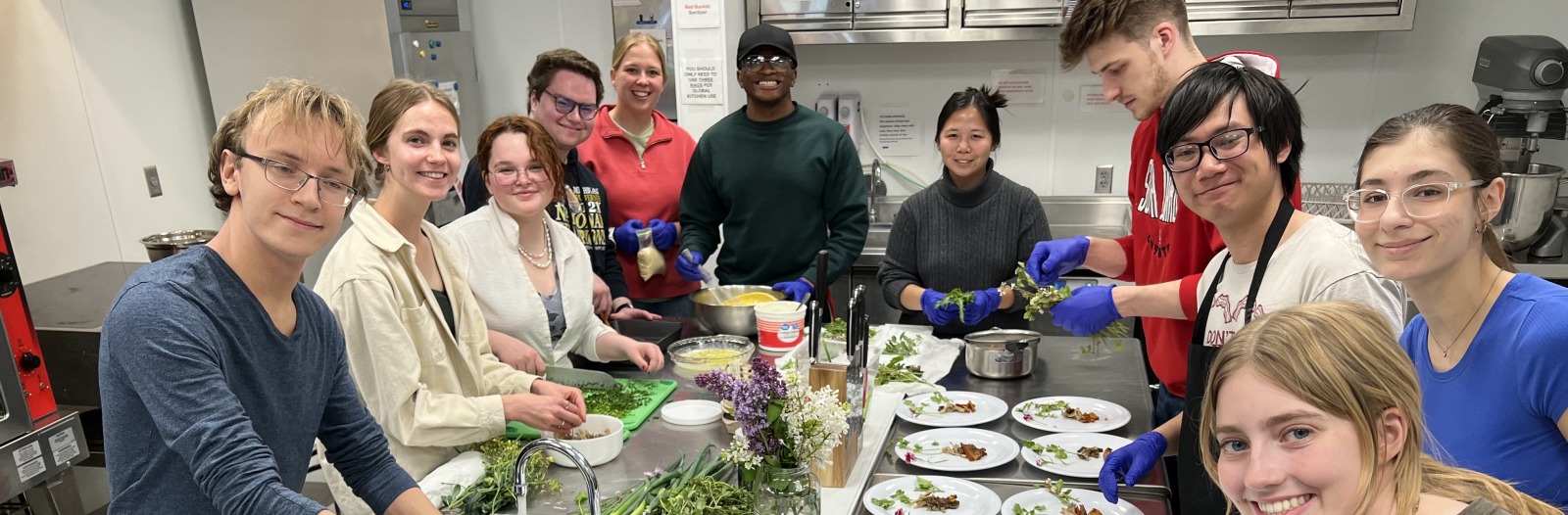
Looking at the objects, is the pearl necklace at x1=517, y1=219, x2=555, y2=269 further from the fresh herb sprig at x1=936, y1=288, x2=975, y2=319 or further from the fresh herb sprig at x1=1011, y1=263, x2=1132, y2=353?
the fresh herb sprig at x1=1011, y1=263, x2=1132, y2=353

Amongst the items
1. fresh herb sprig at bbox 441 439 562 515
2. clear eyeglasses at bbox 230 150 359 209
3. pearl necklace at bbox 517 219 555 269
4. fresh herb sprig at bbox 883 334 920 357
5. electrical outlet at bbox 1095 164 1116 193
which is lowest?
fresh herb sprig at bbox 883 334 920 357

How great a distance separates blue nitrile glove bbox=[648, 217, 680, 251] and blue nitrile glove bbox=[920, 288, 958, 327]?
114cm

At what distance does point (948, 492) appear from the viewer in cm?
179

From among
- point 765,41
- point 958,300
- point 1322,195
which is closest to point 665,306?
point 765,41

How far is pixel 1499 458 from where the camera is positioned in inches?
53.6

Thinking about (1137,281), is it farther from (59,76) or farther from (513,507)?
(59,76)

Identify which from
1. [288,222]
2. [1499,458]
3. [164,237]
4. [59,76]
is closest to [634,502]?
[288,222]

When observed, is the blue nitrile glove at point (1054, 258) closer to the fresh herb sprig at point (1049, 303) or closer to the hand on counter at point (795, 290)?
the fresh herb sprig at point (1049, 303)

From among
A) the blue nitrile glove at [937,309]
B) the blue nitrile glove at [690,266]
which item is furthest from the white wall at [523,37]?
the blue nitrile glove at [937,309]

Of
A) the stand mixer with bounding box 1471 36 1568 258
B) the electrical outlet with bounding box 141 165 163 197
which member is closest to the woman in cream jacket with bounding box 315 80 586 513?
the electrical outlet with bounding box 141 165 163 197

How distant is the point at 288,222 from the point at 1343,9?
4.37 m

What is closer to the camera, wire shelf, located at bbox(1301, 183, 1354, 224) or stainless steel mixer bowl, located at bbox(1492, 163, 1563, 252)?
stainless steel mixer bowl, located at bbox(1492, 163, 1563, 252)

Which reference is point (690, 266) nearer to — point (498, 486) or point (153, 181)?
point (498, 486)

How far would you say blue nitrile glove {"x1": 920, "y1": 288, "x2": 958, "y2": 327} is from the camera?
107 inches
